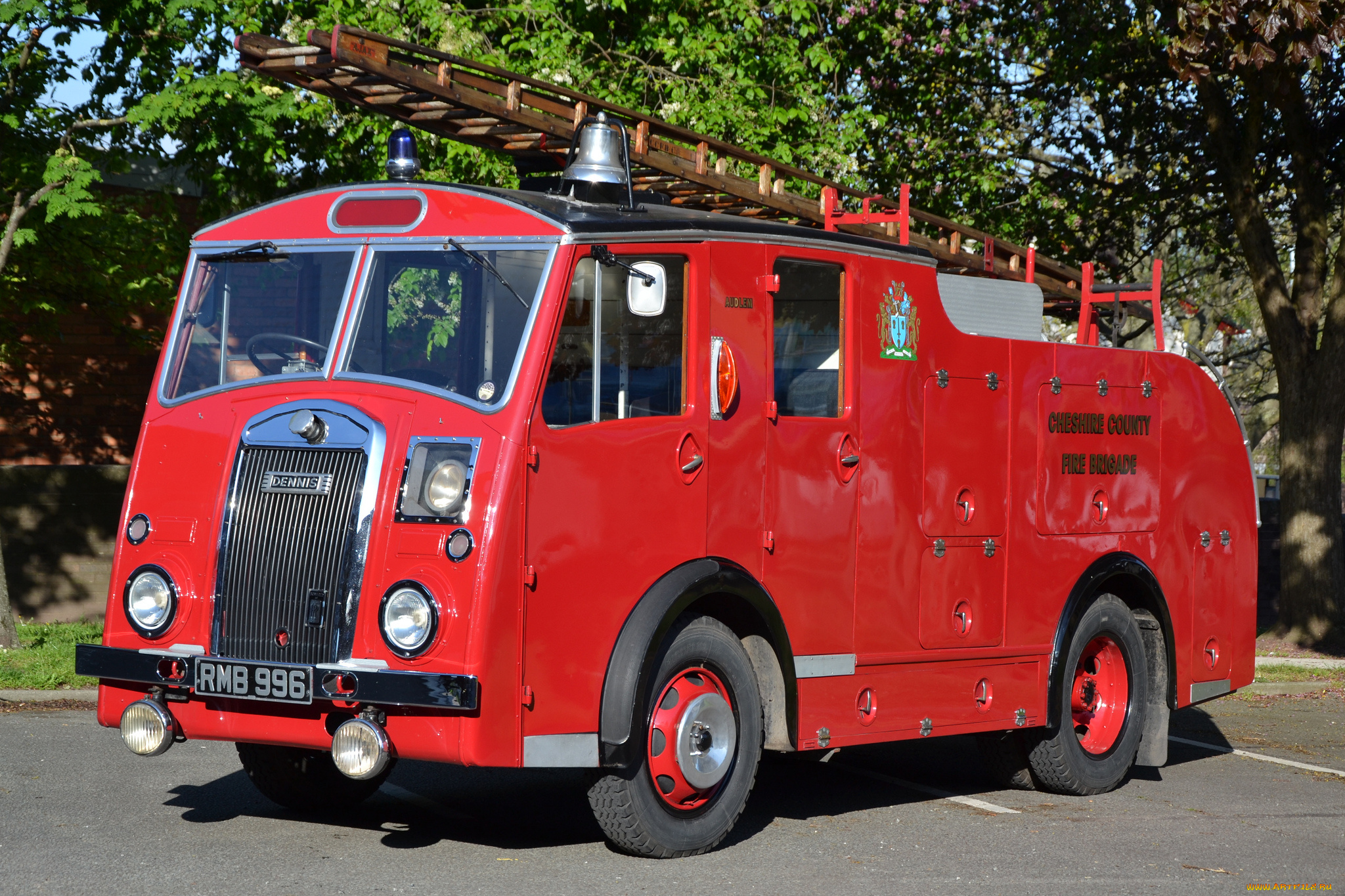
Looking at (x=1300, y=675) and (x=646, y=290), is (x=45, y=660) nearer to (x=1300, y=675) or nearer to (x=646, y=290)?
(x=646, y=290)

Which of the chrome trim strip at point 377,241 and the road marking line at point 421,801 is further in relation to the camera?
the road marking line at point 421,801

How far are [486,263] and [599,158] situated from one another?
1.03m

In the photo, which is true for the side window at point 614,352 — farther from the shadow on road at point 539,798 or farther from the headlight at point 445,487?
the shadow on road at point 539,798

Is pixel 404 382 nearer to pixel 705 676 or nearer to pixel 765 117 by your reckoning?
pixel 705 676

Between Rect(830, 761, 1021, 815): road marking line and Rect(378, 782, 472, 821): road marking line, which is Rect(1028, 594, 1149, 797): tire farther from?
Rect(378, 782, 472, 821): road marking line

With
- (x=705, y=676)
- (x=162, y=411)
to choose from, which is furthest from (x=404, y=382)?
(x=705, y=676)

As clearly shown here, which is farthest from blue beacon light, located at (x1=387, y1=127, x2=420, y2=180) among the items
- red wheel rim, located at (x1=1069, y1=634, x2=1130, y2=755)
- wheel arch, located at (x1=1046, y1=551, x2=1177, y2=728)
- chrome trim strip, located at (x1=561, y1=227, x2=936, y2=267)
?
red wheel rim, located at (x1=1069, y1=634, x2=1130, y2=755)

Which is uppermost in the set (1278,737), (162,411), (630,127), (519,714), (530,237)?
(630,127)

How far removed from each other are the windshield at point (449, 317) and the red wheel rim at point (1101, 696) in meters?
4.23

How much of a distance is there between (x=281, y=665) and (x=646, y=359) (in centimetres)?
189

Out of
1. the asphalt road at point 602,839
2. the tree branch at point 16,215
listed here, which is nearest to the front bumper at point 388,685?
the asphalt road at point 602,839

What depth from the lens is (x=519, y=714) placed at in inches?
231

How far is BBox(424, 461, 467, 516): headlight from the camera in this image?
5.88 metres

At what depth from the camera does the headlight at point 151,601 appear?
6254 millimetres
